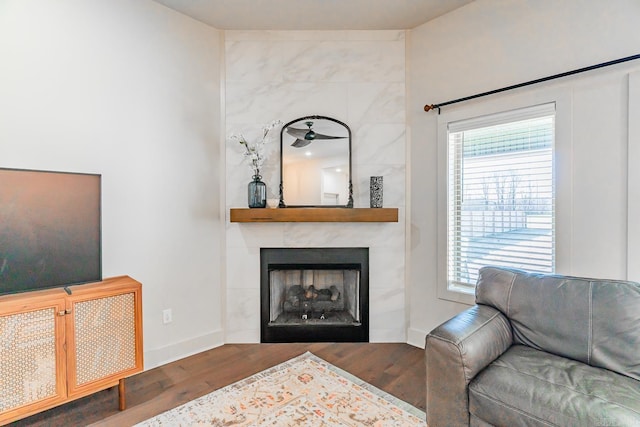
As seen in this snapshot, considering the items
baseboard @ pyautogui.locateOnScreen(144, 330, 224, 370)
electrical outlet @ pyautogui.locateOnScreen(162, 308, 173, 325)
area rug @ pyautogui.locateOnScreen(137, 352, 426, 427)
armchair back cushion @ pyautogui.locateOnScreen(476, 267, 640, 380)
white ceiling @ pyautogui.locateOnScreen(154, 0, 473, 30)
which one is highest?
white ceiling @ pyautogui.locateOnScreen(154, 0, 473, 30)

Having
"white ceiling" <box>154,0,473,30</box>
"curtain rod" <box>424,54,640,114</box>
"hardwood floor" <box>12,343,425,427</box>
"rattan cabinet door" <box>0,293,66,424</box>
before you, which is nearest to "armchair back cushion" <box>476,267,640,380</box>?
"hardwood floor" <box>12,343,425,427</box>

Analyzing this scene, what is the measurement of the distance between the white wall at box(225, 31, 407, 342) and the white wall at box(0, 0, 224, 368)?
0.62ft

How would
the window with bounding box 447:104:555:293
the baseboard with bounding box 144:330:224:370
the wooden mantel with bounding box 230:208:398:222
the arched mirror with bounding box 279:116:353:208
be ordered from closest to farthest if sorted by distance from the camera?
the window with bounding box 447:104:555:293, the baseboard with bounding box 144:330:224:370, the wooden mantel with bounding box 230:208:398:222, the arched mirror with bounding box 279:116:353:208

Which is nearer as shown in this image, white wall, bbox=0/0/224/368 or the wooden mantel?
white wall, bbox=0/0/224/368

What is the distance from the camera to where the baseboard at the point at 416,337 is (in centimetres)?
278

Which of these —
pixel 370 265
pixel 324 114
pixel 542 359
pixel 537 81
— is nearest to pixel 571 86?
pixel 537 81

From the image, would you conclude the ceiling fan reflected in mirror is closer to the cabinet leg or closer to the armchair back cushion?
the armchair back cushion

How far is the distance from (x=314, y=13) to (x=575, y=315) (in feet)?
9.13

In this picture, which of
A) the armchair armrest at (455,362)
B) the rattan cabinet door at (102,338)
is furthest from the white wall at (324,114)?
the armchair armrest at (455,362)

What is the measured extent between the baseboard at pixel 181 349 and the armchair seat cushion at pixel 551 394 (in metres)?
2.17

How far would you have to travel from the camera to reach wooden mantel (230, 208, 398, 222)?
106 inches

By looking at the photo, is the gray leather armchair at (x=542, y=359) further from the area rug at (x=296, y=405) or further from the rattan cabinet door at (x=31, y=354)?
the rattan cabinet door at (x=31, y=354)

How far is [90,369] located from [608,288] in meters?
2.85

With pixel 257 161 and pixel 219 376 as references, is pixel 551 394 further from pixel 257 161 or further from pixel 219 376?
pixel 257 161
